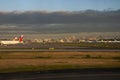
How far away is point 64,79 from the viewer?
27078 millimetres

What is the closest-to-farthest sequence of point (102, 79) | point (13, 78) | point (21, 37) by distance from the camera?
point (102, 79) → point (13, 78) → point (21, 37)

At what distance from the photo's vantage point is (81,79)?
88.3 ft

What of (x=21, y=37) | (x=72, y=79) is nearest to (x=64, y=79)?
(x=72, y=79)

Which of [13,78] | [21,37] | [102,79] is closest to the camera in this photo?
[102,79]

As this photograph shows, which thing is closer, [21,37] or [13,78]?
[13,78]

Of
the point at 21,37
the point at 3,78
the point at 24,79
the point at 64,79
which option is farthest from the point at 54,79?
the point at 21,37

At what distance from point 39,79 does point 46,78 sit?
35.9 inches

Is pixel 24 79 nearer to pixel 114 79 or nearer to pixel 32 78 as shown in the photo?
pixel 32 78

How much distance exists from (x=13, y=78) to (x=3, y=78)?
0.98 meters

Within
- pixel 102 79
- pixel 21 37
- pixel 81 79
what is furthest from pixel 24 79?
pixel 21 37

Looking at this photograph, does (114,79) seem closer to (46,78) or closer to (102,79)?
(102,79)

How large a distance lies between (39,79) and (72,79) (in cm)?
297

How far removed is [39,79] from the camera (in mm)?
27297

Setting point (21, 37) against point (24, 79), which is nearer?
point (24, 79)
